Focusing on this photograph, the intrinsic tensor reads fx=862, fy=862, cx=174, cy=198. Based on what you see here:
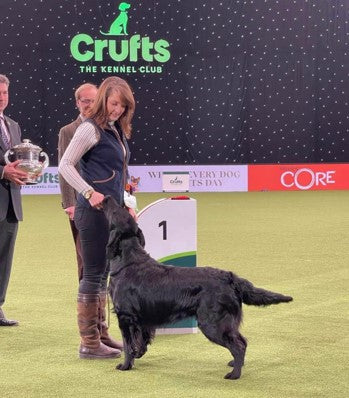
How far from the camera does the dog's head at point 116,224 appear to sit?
4.69 m

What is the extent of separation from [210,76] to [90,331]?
55.4 feet

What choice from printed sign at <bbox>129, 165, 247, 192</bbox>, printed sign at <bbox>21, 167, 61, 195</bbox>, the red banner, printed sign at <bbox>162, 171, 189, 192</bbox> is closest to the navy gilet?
printed sign at <bbox>162, 171, 189, 192</bbox>

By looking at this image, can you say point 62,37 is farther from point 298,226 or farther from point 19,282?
point 19,282

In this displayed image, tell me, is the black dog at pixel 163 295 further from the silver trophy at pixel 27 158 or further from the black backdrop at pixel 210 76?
the black backdrop at pixel 210 76

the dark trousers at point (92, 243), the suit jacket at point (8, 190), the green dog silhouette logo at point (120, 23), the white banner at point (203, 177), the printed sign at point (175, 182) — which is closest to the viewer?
the dark trousers at point (92, 243)

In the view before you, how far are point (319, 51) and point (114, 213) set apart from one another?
18006 mm

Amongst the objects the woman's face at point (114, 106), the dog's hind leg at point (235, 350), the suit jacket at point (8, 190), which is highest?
the woman's face at point (114, 106)

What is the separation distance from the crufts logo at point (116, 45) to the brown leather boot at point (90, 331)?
16.3 metres

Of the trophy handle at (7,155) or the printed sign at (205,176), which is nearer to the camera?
the trophy handle at (7,155)

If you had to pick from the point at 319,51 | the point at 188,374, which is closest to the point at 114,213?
the point at 188,374

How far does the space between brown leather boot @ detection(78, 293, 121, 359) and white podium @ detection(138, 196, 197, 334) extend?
0.85m

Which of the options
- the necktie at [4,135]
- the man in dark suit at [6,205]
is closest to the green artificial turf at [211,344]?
the man in dark suit at [6,205]

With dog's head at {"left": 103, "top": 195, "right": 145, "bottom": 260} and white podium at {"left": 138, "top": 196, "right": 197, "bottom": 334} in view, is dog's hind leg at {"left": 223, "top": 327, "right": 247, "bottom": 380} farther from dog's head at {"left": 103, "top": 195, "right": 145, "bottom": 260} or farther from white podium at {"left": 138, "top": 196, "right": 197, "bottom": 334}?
white podium at {"left": 138, "top": 196, "right": 197, "bottom": 334}

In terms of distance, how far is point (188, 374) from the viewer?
4.65 meters
